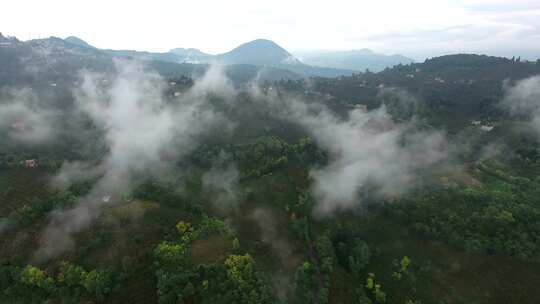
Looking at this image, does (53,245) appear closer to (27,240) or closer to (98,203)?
(27,240)

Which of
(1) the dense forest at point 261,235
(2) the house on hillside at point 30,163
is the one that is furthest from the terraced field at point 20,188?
(2) the house on hillside at point 30,163

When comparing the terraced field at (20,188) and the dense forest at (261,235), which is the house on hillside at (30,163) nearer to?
the dense forest at (261,235)

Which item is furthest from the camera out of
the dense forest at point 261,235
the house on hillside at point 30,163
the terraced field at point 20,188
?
the house on hillside at point 30,163

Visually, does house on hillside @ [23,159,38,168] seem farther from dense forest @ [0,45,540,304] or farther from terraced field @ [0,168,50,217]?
terraced field @ [0,168,50,217]

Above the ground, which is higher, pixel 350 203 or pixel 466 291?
pixel 350 203

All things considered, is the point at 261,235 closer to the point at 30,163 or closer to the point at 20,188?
the point at 20,188

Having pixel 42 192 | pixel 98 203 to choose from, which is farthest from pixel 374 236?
pixel 42 192

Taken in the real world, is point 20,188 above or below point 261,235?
above

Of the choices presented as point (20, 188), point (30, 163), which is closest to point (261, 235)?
point (20, 188)

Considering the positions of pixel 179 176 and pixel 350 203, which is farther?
pixel 179 176

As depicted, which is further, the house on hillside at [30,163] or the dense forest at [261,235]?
the house on hillside at [30,163]

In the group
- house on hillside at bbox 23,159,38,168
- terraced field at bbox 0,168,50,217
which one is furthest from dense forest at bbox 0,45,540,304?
house on hillside at bbox 23,159,38,168
